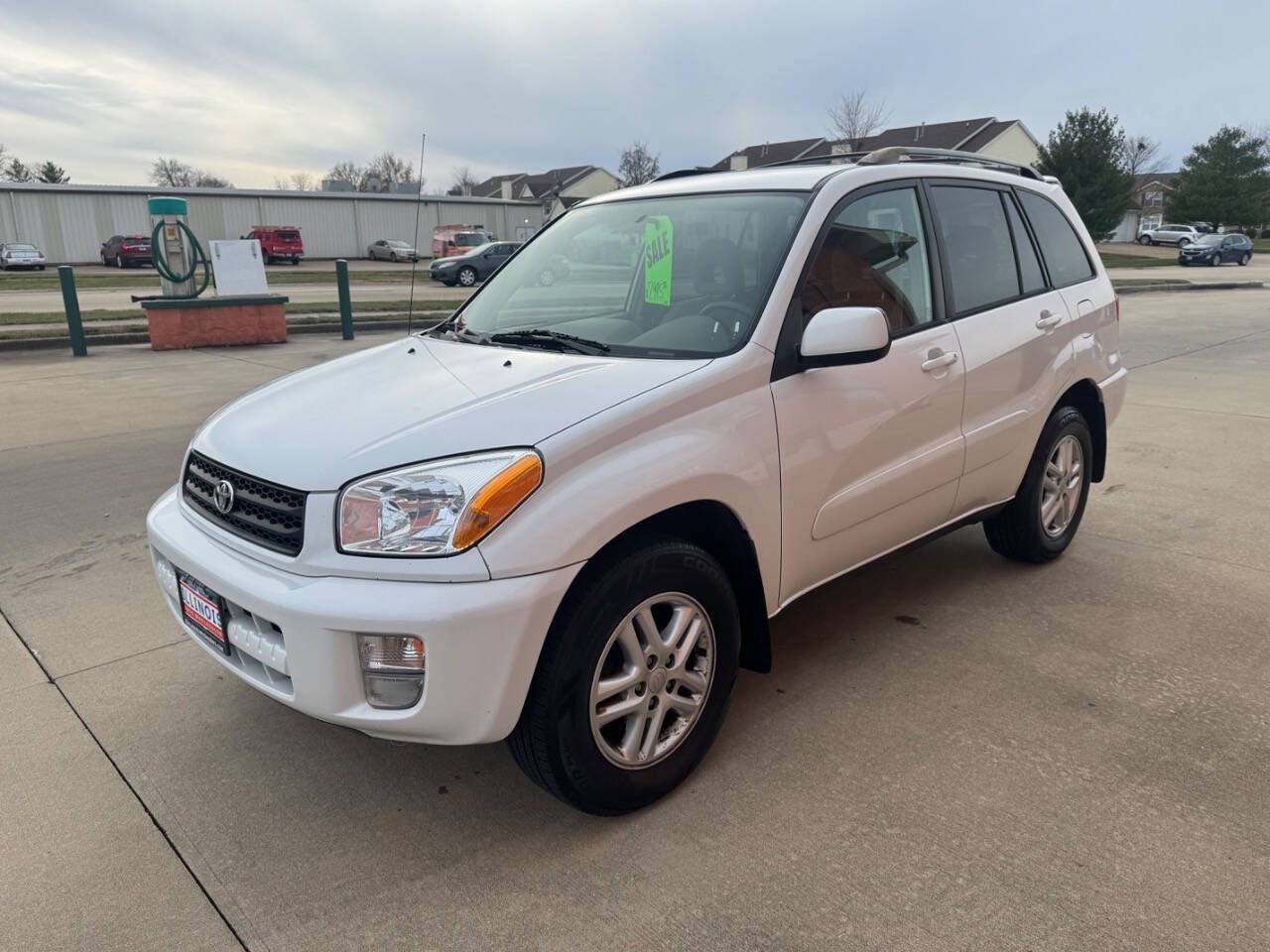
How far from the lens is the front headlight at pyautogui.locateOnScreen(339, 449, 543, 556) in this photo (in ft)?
7.18

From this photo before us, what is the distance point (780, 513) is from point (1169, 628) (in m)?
2.07

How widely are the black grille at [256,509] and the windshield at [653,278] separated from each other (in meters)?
1.07

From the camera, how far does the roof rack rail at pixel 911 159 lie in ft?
11.8

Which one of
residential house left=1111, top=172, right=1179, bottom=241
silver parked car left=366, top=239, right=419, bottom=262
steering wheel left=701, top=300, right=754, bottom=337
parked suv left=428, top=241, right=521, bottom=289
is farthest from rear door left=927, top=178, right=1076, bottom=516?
residential house left=1111, top=172, right=1179, bottom=241

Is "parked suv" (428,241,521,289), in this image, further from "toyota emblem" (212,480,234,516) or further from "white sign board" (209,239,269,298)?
"toyota emblem" (212,480,234,516)

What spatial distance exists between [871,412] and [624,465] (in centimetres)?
110

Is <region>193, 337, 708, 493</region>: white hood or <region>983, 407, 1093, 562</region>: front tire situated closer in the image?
<region>193, 337, 708, 493</region>: white hood

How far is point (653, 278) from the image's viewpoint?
3240 mm

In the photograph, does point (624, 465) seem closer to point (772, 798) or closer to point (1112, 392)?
point (772, 798)

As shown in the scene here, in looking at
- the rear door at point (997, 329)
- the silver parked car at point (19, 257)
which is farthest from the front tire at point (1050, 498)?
the silver parked car at point (19, 257)

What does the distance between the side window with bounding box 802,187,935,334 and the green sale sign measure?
51cm

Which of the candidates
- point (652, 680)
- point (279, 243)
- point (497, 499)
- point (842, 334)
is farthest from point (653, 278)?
point (279, 243)

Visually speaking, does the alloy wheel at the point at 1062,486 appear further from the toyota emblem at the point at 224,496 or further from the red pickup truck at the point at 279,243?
the red pickup truck at the point at 279,243

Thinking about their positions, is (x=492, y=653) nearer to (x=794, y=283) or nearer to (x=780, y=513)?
(x=780, y=513)
